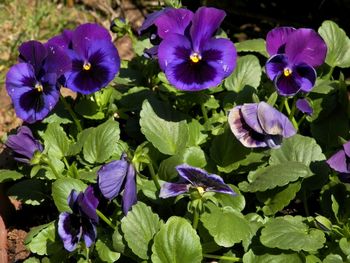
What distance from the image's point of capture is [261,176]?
212 cm

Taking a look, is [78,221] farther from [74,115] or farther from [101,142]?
[74,115]

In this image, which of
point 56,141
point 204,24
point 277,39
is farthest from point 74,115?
point 277,39

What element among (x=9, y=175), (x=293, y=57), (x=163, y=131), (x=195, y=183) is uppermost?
(x=293, y=57)

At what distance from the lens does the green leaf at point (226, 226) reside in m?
1.89

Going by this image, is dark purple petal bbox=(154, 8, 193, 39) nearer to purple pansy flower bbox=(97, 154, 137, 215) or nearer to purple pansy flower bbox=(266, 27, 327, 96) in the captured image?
purple pansy flower bbox=(266, 27, 327, 96)

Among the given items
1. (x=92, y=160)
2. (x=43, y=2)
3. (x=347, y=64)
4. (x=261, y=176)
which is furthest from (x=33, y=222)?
(x=43, y=2)

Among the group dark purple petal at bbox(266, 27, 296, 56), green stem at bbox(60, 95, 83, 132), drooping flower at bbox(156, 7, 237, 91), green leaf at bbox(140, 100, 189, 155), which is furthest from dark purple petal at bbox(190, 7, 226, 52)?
green stem at bbox(60, 95, 83, 132)

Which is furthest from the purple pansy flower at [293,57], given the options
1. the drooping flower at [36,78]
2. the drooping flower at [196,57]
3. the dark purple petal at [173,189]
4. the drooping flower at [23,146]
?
the drooping flower at [23,146]

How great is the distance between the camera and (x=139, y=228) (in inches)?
78.7

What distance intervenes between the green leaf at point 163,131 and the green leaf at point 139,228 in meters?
0.26

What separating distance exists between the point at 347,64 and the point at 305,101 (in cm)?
35

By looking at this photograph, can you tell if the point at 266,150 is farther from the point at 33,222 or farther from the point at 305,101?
the point at 33,222

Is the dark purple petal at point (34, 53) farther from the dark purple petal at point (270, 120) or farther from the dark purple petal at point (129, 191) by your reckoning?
the dark purple petal at point (270, 120)

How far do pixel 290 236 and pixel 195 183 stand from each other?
1.01ft
